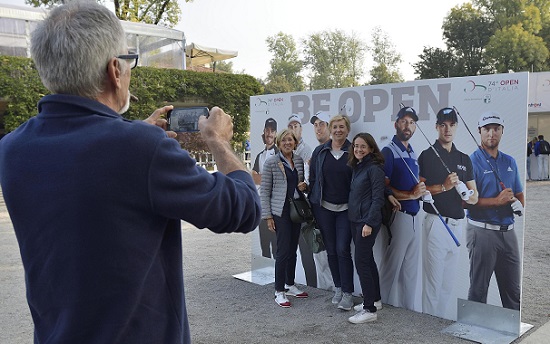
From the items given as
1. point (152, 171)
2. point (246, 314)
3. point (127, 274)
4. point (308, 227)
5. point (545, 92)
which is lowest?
point (246, 314)

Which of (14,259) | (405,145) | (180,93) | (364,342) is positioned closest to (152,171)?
(364,342)

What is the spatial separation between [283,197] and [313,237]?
22.7 inches

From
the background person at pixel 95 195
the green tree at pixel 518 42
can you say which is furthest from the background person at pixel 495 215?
the green tree at pixel 518 42

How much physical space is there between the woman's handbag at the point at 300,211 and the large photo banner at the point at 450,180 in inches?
32.1

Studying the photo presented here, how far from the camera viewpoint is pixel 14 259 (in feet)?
24.6

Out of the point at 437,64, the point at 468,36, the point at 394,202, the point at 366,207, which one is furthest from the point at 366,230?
the point at 468,36

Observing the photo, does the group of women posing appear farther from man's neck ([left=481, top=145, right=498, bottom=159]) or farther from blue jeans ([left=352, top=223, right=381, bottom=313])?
man's neck ([left=481, top=145, right=498, bottom=159])

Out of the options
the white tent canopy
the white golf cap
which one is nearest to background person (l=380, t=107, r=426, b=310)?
the white golf cap

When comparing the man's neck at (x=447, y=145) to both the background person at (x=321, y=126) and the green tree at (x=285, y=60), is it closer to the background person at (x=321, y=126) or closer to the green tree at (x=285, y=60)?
the background person at (x=321, y=126)

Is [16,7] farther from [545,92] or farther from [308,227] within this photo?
[545,92]

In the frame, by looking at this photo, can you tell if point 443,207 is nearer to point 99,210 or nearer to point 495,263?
point 495,263

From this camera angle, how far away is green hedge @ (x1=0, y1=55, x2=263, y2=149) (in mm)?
16516

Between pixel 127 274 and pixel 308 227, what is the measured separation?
451cm

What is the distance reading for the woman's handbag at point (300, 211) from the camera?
550cm
